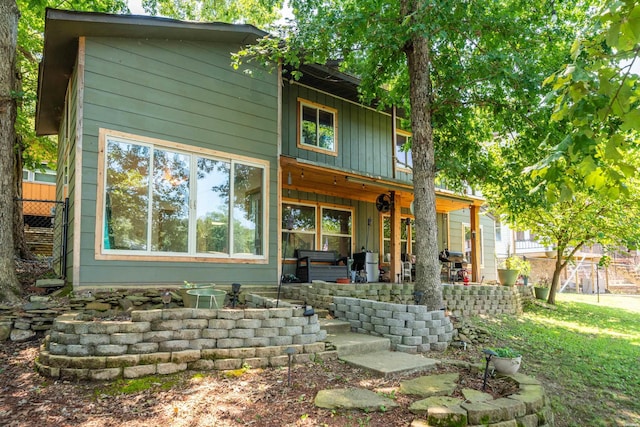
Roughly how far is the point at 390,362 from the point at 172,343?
2551 mm

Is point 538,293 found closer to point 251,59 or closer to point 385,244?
point 385,244

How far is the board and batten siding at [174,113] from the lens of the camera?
6.29 m

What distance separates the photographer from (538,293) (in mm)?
14203

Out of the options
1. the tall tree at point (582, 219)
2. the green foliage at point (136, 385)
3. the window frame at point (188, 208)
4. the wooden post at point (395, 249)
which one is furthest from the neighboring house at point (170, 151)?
the tall tree at point (582, 219)

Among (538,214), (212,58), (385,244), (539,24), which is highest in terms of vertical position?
(539,24)

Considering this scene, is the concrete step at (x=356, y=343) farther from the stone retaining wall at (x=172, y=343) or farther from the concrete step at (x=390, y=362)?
the stone retaining wall at (x=172, y=343)

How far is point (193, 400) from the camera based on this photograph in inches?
149

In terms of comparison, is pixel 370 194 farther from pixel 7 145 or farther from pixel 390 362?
pixel 7 145

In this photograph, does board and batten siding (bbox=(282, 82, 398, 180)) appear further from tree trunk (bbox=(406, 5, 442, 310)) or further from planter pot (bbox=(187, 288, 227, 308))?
planter pot (bbox=(187, 288, 227, 308))

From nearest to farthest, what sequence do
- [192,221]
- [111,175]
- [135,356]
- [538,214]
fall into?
1. [135,356]
2. [111,175]
3. [192,221]
4. [538,214]

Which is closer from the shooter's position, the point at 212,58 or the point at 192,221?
the point at 192,221

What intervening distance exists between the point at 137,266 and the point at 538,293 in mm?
12785

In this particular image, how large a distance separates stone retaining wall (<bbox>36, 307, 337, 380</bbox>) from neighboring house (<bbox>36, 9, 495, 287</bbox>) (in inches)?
72.3

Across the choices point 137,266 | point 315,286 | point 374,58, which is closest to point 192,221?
point 137,266
